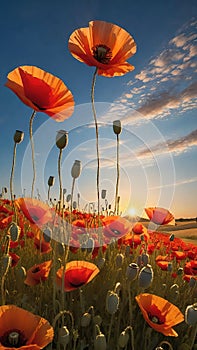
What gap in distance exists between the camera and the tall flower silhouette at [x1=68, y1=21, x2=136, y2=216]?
229 centimetres

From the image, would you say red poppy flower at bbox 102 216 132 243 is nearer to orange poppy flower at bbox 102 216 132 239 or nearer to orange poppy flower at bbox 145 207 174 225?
orange poppy flower at bbox 102 216 132 239

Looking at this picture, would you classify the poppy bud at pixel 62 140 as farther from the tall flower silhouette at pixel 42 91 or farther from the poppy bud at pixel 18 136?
the poppy bud at pixel 18 136

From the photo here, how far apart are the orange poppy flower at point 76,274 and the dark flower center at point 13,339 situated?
2.01 feet

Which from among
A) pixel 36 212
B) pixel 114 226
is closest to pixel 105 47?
pixel 36 212

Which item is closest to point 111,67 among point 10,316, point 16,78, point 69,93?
point 69,93

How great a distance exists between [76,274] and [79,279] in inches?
1.7

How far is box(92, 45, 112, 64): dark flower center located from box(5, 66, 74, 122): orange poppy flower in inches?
17.7

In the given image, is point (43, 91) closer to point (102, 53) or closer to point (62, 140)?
point (62, 140)

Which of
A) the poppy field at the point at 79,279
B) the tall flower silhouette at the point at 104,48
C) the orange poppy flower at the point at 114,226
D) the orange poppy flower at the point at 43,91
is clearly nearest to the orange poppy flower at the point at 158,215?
the poppy field at the point at 79,279

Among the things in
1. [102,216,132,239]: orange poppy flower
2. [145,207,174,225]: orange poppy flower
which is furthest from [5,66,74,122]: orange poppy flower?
[145,207,174,225]: orange poppy flower

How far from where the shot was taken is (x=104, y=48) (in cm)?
240

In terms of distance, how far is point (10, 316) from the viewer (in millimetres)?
1473

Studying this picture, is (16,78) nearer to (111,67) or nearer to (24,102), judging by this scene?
(24,102)

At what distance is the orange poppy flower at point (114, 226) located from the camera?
2.97 metres
